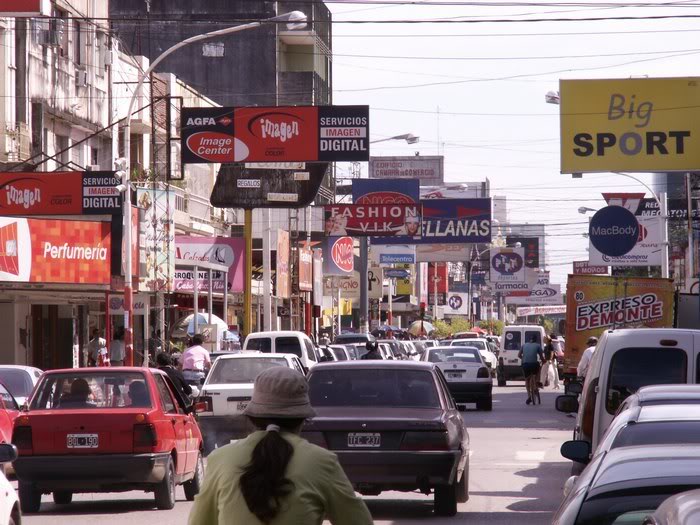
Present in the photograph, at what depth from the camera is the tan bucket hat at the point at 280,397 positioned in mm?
5402

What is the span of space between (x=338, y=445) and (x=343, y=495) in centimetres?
874

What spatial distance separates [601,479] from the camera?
19.2 ft

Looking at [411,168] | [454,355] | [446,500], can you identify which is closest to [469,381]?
[454,355]

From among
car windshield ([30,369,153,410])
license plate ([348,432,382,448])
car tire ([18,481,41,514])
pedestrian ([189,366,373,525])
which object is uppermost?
pedestrian ([189,366,373,525])

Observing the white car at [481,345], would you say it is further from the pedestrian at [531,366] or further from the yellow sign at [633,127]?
the yellow sign at [633,127]

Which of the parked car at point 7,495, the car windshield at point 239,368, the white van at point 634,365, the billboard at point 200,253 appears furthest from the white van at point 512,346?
the parked car at point 7,495

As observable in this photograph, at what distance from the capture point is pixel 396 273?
11788 centimetres

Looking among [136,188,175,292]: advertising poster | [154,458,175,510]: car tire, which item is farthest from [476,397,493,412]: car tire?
[154,458,175,510]: car tire

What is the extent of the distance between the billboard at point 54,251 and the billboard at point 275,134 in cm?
575

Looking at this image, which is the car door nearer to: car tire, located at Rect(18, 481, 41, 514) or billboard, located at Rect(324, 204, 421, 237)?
car tire, located at Rect(18, 481, 41, 514)

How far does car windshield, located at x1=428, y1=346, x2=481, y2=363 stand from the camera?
3684 centimetres

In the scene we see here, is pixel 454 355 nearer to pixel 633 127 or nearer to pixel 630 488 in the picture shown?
pixel 633 127

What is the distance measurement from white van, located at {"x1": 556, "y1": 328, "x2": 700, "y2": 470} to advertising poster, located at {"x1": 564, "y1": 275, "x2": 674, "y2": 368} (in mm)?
18315

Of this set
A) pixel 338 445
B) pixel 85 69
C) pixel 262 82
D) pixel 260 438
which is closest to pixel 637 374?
pixel 338 445
